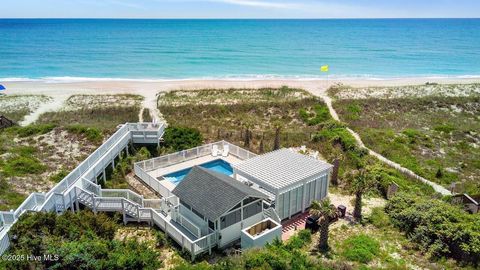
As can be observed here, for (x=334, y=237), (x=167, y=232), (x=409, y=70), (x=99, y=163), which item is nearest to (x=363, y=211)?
(x=334, y=237)

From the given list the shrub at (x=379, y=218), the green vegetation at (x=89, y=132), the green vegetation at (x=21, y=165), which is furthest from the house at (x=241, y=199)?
the green vegetation at (x=89, y=132)

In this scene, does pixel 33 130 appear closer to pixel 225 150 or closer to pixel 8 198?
pixel 8 198

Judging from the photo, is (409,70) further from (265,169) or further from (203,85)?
(265,169)

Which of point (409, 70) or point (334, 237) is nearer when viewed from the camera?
point (334, 237)

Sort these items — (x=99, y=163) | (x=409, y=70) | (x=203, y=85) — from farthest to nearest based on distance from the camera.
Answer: (x=409, y=70)
(x=203, y=85)
(x=99, y=163)

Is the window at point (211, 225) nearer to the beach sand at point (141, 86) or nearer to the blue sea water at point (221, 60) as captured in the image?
the beach sand at point (141, 86)

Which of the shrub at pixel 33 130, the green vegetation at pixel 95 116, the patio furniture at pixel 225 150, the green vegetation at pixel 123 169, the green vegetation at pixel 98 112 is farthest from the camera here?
the green vegetation at pixel 95 116
